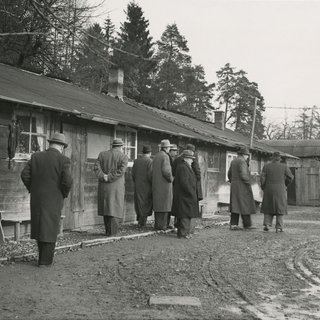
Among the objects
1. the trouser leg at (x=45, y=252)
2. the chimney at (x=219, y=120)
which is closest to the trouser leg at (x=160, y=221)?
the trouser leg at (x=45, y=252)

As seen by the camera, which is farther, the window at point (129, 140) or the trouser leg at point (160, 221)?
the window at point (129, 140)

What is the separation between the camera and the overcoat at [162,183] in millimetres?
11500

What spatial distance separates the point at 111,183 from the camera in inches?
413

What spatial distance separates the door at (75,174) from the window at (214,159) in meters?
8.38

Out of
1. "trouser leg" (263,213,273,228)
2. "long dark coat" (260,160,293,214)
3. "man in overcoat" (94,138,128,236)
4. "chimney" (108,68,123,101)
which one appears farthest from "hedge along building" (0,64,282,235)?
"trouser leg" (263,213,273,228)

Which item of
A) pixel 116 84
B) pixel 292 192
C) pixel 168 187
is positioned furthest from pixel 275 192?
pixel 292 192

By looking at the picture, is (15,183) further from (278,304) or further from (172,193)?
(278,304)

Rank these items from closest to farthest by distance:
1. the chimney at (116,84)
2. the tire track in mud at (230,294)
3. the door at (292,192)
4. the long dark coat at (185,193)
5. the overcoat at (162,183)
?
the tire track in mud at (230,294)
the long dark coat at (185,193)
the overcoat at (162,183)
the chimney at (116,84)
the door at (292,192)

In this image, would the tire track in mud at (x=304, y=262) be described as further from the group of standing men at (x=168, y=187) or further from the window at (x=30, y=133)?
the window at (x=30, y=133)

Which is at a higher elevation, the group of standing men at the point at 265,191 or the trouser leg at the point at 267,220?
the group of standing men at the point at 265,191

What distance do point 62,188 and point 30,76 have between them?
27.8ft

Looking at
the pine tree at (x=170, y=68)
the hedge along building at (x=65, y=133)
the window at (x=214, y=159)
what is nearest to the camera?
the hedge along building at (x=65, y=133)

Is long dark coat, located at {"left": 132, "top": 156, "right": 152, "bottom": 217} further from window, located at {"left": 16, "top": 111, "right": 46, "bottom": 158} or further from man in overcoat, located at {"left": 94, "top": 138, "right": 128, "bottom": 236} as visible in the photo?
window, located at {"left": 16, "top": 111, "right": 46, "bottom": 158}

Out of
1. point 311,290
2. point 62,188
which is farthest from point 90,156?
point 311,290
